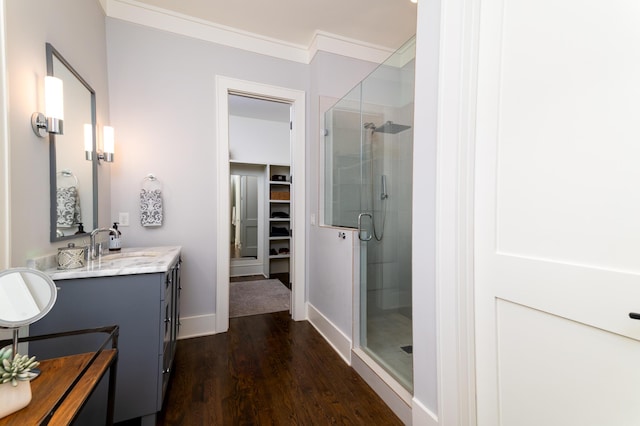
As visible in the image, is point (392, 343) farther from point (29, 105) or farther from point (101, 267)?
point (29, 105)

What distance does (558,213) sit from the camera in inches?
34.8

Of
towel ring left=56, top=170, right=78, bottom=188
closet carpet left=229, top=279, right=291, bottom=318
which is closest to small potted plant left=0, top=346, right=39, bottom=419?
towel ring left=56, top=170, right=78, bottom=188

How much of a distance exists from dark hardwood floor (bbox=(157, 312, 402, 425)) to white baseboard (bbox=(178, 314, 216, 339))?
76 mm

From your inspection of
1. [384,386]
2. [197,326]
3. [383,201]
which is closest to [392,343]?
[384,386]

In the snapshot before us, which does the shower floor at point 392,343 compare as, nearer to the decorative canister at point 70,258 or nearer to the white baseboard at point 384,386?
the white baseboard at point 384,386

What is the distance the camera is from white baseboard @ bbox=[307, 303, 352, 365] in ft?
6.94

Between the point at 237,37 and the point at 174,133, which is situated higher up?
the point at 237,37

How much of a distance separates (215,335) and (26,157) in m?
1.98

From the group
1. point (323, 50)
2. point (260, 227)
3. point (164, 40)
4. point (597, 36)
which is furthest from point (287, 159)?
point (597, 36)

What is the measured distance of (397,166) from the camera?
6.73 ft

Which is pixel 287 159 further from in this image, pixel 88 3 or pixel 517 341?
pixel 517 341

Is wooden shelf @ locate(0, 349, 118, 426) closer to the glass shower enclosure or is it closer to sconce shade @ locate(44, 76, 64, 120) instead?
sconce shade @ locate(44, 76, 64, 120)

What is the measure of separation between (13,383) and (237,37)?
2936 mm

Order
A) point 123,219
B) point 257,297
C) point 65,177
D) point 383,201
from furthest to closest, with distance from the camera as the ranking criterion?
point 257,297, point 123,219, point 383,201, point 65,177
